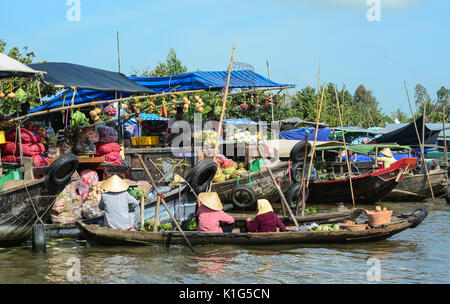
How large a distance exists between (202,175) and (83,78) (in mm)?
3336

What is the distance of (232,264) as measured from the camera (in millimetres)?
7695

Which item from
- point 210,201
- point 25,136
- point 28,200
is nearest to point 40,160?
point 25,136

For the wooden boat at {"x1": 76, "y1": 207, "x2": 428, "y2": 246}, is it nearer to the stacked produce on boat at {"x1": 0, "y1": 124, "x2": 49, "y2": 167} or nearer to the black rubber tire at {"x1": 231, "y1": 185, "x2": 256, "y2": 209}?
the stacked produce on boat at {"x1": 0, "y1": 124, "x2": 49, "y2": 167}

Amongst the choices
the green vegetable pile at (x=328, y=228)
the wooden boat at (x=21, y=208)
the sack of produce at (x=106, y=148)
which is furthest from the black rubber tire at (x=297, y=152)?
the wooden boat at (x=21, y=208)

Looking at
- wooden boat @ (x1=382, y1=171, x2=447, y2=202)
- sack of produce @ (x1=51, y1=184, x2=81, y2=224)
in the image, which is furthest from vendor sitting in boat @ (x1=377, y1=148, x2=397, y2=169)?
sack of produce @ (x1=51, y1=184, x2=81, y2=224)

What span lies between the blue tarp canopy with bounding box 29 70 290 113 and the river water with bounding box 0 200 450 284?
5.64m

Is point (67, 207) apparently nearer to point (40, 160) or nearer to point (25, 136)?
point (40, 160)

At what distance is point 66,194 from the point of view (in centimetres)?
986

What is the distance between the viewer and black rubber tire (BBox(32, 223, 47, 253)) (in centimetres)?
816

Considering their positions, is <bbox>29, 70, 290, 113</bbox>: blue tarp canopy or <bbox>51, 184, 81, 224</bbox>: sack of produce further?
<bbox>29, 70, 290, 113</bbox>: blue tarp canopy

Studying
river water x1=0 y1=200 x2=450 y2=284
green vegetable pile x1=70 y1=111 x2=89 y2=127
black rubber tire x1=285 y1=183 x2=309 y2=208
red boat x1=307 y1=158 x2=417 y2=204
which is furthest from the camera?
red boat x1=307 y1=158 x2=417 y2=204

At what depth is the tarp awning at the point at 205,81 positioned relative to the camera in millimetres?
14109
